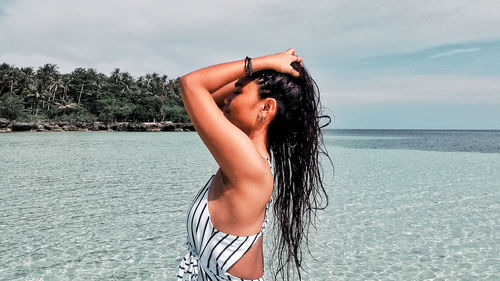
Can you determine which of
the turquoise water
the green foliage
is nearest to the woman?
the turquoise water

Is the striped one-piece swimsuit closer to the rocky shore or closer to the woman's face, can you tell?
the woman's face

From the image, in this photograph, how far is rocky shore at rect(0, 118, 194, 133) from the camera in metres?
54.1

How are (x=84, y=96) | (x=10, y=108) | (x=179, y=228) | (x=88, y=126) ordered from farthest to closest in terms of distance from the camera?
1. (x=84, y=96)
2. (x=88, y=126)
3. (x=10, y=108)
4. (x=179, y=228)

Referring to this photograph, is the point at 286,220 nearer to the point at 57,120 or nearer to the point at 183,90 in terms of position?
the point at 183,90

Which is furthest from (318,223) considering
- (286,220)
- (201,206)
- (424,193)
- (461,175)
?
(461,175)

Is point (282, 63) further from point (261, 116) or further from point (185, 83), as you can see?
point (185, 83)

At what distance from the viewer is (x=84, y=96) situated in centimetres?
7156

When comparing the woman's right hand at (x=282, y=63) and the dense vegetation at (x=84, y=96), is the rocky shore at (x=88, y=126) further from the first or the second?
the woman's right hand at (x=282, y=63)

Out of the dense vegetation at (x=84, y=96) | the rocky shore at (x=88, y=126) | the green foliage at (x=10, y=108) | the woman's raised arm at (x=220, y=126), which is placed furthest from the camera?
the dense vegetation at (x=84, y=96)

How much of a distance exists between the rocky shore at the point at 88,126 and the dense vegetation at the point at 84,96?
4.64 feet

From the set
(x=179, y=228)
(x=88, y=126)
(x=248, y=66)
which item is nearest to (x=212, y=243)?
(x=248, y=66)

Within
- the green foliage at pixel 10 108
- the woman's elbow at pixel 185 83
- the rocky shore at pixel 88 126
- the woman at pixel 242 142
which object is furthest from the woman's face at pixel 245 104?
the green foliage at pixel 10 108

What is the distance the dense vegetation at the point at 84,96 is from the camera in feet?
208

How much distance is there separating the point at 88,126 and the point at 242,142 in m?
64.4
